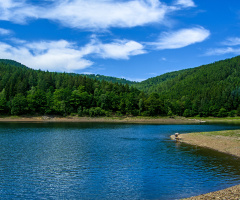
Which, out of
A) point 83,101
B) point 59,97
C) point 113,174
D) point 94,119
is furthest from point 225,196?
point 59,97

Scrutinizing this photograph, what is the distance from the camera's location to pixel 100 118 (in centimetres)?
13475

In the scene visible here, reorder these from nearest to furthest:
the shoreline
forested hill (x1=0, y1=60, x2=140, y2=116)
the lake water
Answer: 1. the lake water
2. the shoreline
3. forested hill (x1=0, y1=60, x2=140, y2=116)

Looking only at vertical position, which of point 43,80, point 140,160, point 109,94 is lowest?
point 140,160

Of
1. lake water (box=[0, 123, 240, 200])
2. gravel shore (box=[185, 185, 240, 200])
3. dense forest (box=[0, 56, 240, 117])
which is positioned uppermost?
dense forest (box=[0, 56, 240, 117])

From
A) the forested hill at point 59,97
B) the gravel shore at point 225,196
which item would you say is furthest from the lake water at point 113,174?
the forested hill at point 59,97

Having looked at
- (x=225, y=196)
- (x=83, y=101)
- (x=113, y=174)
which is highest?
(x=83, y=101)

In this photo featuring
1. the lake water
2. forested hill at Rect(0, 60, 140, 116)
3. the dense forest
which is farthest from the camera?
the dense forest

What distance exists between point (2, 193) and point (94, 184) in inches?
317

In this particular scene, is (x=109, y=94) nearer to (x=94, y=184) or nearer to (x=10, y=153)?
(x=10, y=153)

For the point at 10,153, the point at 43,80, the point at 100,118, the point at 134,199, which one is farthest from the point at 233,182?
the point at 43,80

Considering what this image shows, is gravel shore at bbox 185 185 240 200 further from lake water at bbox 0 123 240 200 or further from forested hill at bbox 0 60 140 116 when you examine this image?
forested hill at bbox 0 60 140 116

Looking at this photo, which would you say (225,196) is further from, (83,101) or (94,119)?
(83,101)

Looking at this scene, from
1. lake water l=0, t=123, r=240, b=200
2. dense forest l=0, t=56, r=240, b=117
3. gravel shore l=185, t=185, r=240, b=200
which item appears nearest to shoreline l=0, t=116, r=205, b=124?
dense forest l=0, t=56, r=240, b=117

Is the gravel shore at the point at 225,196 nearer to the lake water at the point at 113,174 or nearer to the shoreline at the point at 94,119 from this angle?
the lake water at the point at 113,174
